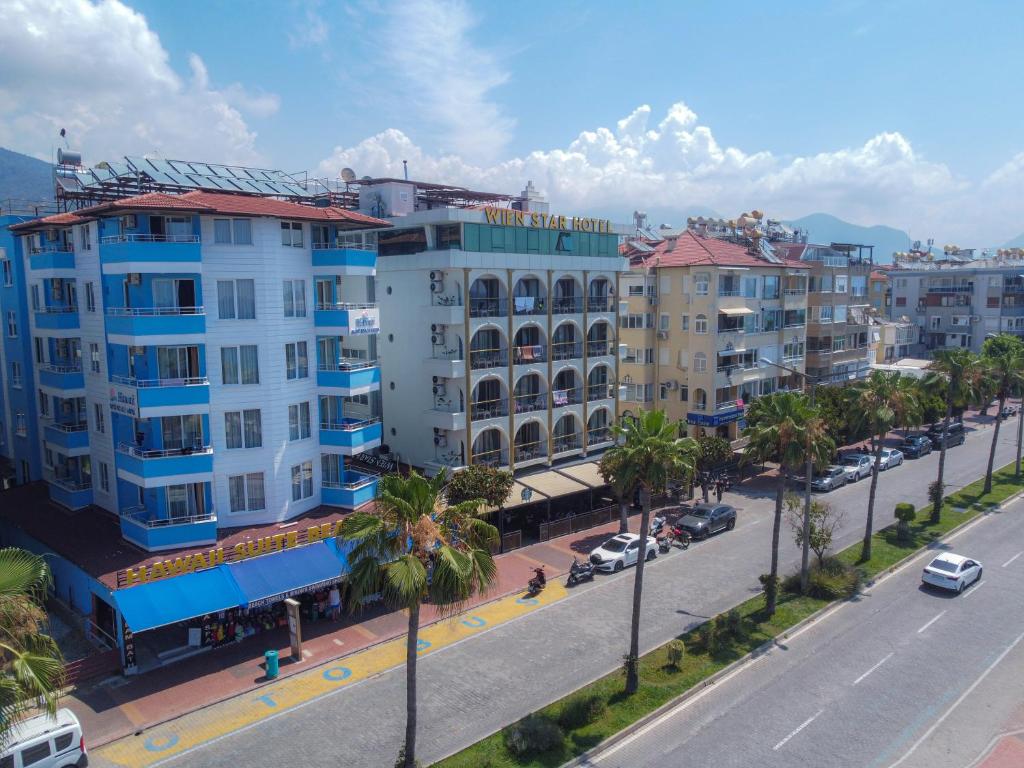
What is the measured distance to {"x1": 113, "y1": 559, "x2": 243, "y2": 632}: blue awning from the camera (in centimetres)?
3061

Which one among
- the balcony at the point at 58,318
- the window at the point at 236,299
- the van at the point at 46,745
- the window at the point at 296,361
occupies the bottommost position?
the van at the point at 46,745

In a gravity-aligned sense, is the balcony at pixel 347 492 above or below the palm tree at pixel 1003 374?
below

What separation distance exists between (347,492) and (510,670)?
1441 cm

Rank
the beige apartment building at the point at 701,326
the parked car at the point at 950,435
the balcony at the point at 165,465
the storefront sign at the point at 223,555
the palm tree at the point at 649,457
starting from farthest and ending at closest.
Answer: the parked car at the point at 950,435, the beige apartment building at the point at 701,326, the balcony at the point at 165,465, the storefront sign at the point at 223,555, the palm tree at the point at 649,457

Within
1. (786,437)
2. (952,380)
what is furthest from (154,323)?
(952,380)

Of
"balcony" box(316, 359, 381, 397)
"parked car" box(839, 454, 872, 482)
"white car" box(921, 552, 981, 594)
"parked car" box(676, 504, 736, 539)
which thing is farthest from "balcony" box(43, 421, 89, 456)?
"parked car" box(839, 454, 872, 482)

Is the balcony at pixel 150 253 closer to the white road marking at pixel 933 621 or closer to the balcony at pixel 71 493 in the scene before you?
the balcony at pixel 71 493

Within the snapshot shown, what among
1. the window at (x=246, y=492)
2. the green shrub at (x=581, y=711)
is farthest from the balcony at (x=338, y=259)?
the green shrub at (x=581, y=711)

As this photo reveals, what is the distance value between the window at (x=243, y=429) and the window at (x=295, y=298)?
570 centimetres

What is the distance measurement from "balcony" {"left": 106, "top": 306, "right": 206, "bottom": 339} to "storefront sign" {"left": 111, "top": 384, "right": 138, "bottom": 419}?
267 cm

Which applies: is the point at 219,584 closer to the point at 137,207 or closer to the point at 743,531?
the point at 137,207

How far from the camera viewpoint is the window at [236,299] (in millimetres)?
37562

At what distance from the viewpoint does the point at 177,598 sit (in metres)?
32.0

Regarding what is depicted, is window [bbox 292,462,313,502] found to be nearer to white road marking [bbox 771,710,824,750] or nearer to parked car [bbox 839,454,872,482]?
white road marking [bbox 771,710,824,750]
